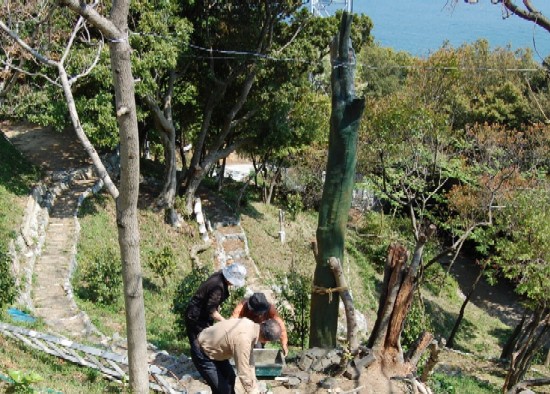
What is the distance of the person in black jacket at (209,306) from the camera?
656cm

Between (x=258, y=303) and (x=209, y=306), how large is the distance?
55 cm

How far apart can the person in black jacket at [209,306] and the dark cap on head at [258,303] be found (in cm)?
30

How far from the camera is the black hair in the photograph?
6535mm

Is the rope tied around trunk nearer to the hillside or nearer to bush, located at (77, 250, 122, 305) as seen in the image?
the hillside

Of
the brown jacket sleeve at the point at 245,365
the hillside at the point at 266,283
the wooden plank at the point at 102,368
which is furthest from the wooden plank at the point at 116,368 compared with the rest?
the brown jacket sleeve at the point at 245,365

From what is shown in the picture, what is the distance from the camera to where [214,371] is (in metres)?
6.54

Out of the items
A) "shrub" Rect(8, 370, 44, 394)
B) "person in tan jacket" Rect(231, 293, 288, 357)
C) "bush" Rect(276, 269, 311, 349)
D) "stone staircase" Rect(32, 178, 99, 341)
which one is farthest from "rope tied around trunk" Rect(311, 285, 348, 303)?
"shrub" Rect(8, 370, 44, 394)

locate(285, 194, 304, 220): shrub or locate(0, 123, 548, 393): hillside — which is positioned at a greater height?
locate(285, 194, 304, 220): shrub

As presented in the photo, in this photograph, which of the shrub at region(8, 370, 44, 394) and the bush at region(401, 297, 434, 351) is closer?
the shrub at region(8, 370, 44, 394)

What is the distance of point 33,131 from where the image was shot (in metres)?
24.3

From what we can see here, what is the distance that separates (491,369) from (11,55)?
15.1 meters

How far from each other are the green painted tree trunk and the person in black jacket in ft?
9.35

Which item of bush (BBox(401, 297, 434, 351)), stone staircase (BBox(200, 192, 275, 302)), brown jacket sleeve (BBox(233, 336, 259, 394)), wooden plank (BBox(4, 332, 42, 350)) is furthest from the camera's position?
stone staircase (BBox(200, 192, 275, 302))

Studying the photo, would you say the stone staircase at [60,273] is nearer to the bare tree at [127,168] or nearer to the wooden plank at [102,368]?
the wooden plank at [102,368]
